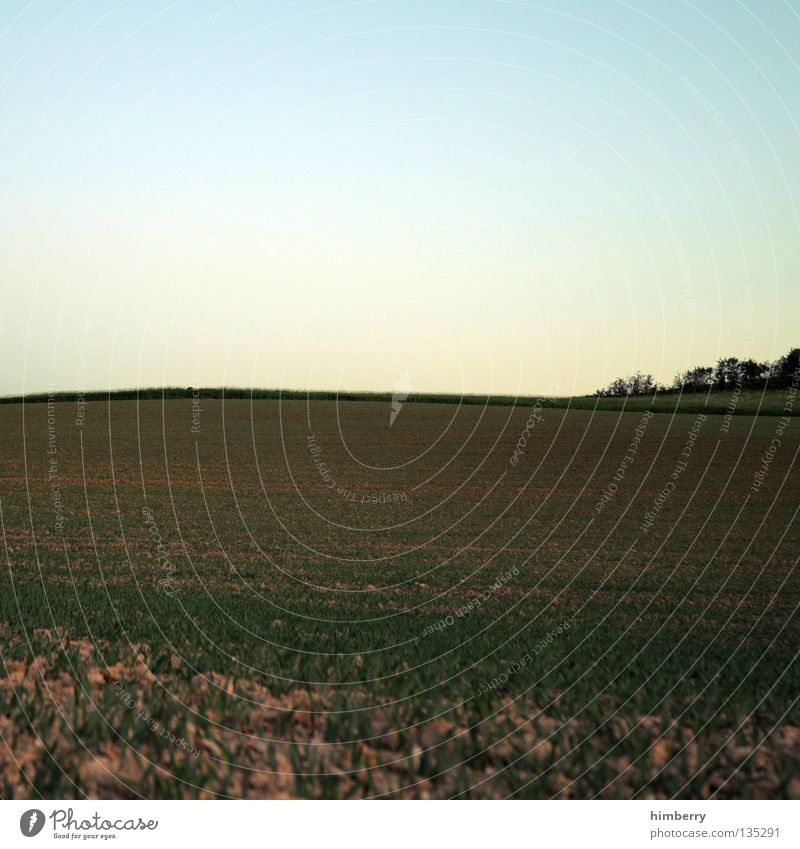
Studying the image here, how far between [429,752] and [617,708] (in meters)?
2.31

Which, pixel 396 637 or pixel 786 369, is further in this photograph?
pixel 786 369

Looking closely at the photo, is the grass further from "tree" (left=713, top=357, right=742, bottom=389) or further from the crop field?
the crop field

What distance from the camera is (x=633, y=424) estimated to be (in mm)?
78062

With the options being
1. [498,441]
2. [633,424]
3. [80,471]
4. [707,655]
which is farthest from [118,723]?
[633,424]

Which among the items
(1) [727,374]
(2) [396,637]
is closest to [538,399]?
(1) [727,374]
